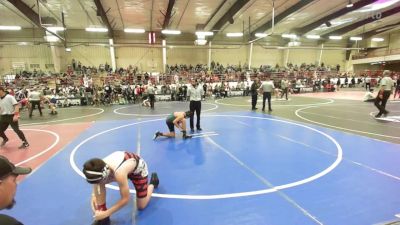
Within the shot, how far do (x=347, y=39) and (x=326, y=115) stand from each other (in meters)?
31.3

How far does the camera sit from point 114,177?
341 centimetres

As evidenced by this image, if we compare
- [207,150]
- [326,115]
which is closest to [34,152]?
[207,150]

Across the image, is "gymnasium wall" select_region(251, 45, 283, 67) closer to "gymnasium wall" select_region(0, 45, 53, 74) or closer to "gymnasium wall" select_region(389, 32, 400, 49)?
"gymnasium wall" select_region(389, 32, 400, 49)

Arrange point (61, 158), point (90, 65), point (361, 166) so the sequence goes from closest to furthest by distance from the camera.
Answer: point (361, 166)
point (61, 158)
point (90, 65)

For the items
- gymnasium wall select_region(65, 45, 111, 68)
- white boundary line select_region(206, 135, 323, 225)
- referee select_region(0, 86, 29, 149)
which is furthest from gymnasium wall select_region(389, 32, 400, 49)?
referee select_region(0, 86, 29, 149)

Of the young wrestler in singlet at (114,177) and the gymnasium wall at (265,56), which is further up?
the gymnasium wall at (265,56)

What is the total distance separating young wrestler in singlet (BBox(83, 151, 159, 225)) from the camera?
299 cm

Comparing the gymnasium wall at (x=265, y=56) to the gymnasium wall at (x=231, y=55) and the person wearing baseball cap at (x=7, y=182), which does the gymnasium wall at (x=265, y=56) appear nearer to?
the gymnasium wall at (x=231, y=55)

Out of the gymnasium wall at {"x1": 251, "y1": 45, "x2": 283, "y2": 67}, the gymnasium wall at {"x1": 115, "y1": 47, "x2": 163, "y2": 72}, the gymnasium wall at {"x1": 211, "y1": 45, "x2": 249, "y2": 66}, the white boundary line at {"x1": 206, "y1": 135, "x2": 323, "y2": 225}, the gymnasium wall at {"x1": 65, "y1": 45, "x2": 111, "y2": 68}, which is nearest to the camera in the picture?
the white boundary line at {"x1": 206, "y1": 135, "x2": 323, "y2": 225}

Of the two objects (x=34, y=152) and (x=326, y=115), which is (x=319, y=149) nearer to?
(x=326, y=115)

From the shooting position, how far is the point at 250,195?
4.30 meters

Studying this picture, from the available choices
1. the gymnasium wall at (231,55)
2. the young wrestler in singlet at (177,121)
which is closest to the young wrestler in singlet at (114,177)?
the young wrestler in singlet at (177,121)

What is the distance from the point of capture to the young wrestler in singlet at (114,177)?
2.99 m

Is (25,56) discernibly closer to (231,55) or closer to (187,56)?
(187,56)
